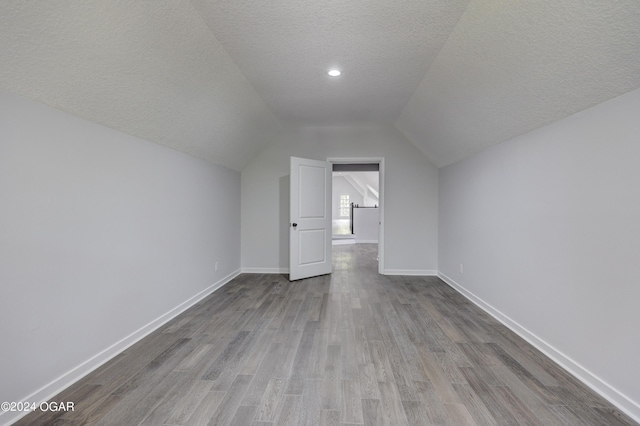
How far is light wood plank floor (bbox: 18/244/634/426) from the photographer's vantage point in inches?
60.5

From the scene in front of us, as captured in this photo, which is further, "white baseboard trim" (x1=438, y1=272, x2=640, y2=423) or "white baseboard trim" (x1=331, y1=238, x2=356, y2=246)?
"white baseboard trim" (x1=331, y1=238, x2=356, y2=246)

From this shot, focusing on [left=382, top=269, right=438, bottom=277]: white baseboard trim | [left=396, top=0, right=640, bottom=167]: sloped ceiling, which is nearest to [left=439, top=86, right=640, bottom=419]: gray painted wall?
[left=396, top=0, right=640, bottom=167]: sloped ceiling

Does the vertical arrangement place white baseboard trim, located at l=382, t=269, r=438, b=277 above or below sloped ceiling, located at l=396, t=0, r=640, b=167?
below

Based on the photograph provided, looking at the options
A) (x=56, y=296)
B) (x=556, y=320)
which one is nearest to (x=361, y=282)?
(x=556, y=320)

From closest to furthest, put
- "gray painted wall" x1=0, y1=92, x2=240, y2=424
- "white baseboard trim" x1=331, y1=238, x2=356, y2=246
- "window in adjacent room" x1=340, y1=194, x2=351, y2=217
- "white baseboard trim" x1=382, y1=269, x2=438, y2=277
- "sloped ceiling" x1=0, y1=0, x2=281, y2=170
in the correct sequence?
1. "sloped ceiling" x1=0, y1=0, x2=281, y2=170
2. "gray painted wall" x1=0, y1=92, x2=240, y2=424
3. "white baseboard trim" x1=382, y1=269, x2=438, y2=277
4. "white baseboard trim" x1=331, y1=238, x2=356, y2=246
5. "window in adjacent room" x1=340, y1=194, x2=351, y2=217

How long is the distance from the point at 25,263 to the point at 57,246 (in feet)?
0.63

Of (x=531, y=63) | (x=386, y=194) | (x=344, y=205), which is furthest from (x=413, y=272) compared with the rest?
(x=344, y=205)

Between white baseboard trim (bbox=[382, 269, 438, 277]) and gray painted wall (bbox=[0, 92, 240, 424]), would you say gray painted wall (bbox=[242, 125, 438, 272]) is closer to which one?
white baseboard trim (bbox=[382, 269, 438, 277])

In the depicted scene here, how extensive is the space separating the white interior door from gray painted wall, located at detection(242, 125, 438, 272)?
17.9 inches

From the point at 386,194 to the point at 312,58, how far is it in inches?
109

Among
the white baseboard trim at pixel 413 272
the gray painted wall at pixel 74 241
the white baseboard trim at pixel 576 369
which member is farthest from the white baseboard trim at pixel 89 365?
the white baseboard trim at pixel 576 369

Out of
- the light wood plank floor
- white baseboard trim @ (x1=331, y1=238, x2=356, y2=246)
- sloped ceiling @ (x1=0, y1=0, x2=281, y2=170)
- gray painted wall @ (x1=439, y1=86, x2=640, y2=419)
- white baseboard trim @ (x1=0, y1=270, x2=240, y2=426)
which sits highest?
sloped ceiling @ (x1=0, y1=0, x2=281, y2=170)

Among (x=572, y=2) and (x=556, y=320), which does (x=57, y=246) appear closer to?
(x=572, y=2)

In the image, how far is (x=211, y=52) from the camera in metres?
2.33
